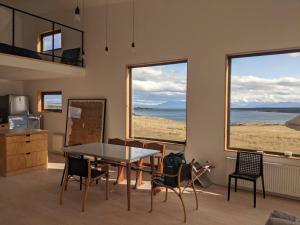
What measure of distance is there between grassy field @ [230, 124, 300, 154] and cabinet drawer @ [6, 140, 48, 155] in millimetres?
3894

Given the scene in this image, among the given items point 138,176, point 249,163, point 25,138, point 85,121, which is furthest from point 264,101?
point 25,138

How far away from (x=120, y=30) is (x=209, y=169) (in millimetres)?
3551

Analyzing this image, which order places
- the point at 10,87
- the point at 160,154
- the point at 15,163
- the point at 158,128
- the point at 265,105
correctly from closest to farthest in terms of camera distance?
the point at 160,154
the point at 265,105
the point at 15,163
the point at 158,128
the point at 10,87

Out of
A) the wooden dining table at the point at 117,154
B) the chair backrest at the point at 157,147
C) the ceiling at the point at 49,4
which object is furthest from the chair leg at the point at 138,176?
the ceiling at the point at 49,4

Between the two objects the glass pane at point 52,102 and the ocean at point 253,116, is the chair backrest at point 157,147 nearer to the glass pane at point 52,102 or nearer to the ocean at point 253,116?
the ocean at point 253,116

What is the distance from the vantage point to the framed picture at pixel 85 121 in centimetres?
609

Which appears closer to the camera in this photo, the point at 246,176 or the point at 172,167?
the point at 172,167

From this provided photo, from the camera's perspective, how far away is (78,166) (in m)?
3.60

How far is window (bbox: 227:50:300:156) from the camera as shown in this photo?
4078 mm

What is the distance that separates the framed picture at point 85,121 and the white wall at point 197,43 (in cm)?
24

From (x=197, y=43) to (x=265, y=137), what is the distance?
2.05 meters

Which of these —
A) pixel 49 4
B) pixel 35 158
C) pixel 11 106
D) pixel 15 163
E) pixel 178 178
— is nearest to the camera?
pixel 178 178

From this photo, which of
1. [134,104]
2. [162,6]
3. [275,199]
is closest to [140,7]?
[162,6]

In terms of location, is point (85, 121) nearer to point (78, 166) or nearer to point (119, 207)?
point (78, 166)
